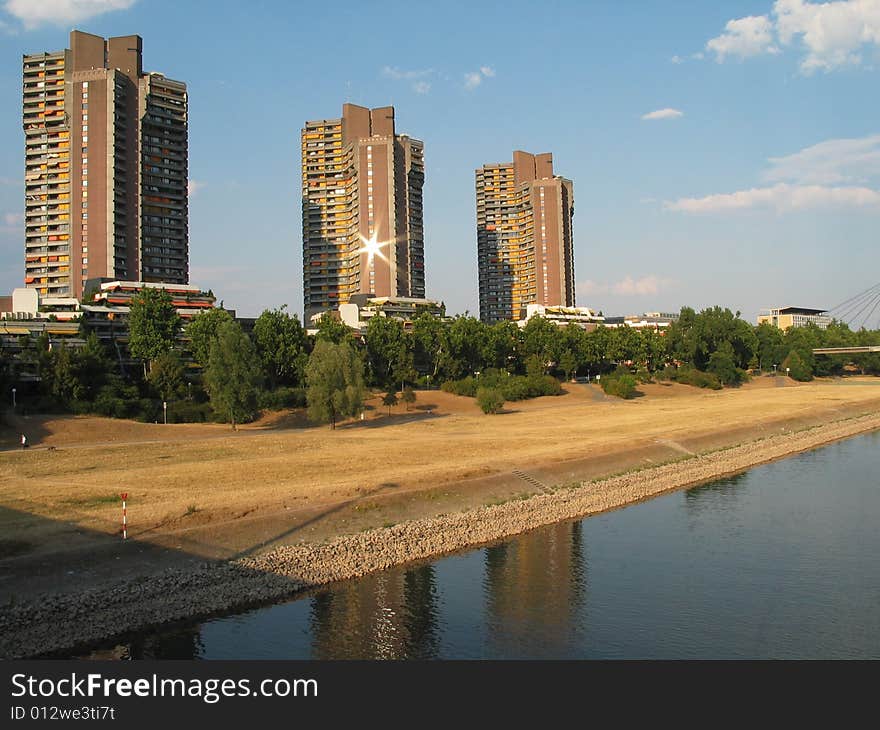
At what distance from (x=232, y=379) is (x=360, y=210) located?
110 meters

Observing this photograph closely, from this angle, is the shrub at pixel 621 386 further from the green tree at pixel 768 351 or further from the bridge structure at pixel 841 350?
the bridge structure at pixel 841 350

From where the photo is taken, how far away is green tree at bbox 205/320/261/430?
240 ft

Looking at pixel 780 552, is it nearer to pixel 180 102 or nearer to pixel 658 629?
pixel 658 629

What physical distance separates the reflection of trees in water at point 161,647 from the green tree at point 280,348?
240ft

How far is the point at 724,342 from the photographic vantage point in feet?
488

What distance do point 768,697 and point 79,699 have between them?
1585 cm

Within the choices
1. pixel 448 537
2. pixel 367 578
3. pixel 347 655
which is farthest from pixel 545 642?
pixel 448 537

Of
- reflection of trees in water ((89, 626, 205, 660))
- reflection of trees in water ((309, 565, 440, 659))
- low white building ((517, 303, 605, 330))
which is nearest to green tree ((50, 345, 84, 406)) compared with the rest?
reflection of trees in water ((309, 565, 440, 659))

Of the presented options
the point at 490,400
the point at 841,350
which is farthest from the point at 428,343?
the point at 841,350

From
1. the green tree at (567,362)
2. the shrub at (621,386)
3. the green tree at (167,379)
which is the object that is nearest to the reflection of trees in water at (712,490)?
the green tree at (167,379)

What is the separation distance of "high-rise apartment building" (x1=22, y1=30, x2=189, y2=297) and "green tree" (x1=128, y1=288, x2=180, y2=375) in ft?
151

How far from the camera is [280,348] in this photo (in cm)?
9962

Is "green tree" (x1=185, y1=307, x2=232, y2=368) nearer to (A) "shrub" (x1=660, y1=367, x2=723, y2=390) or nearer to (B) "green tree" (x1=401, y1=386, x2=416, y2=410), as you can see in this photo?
(B) "green tree" (x1=401, y1=386, x2=416, y2=410)

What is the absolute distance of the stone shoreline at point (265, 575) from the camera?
77.3 ft
